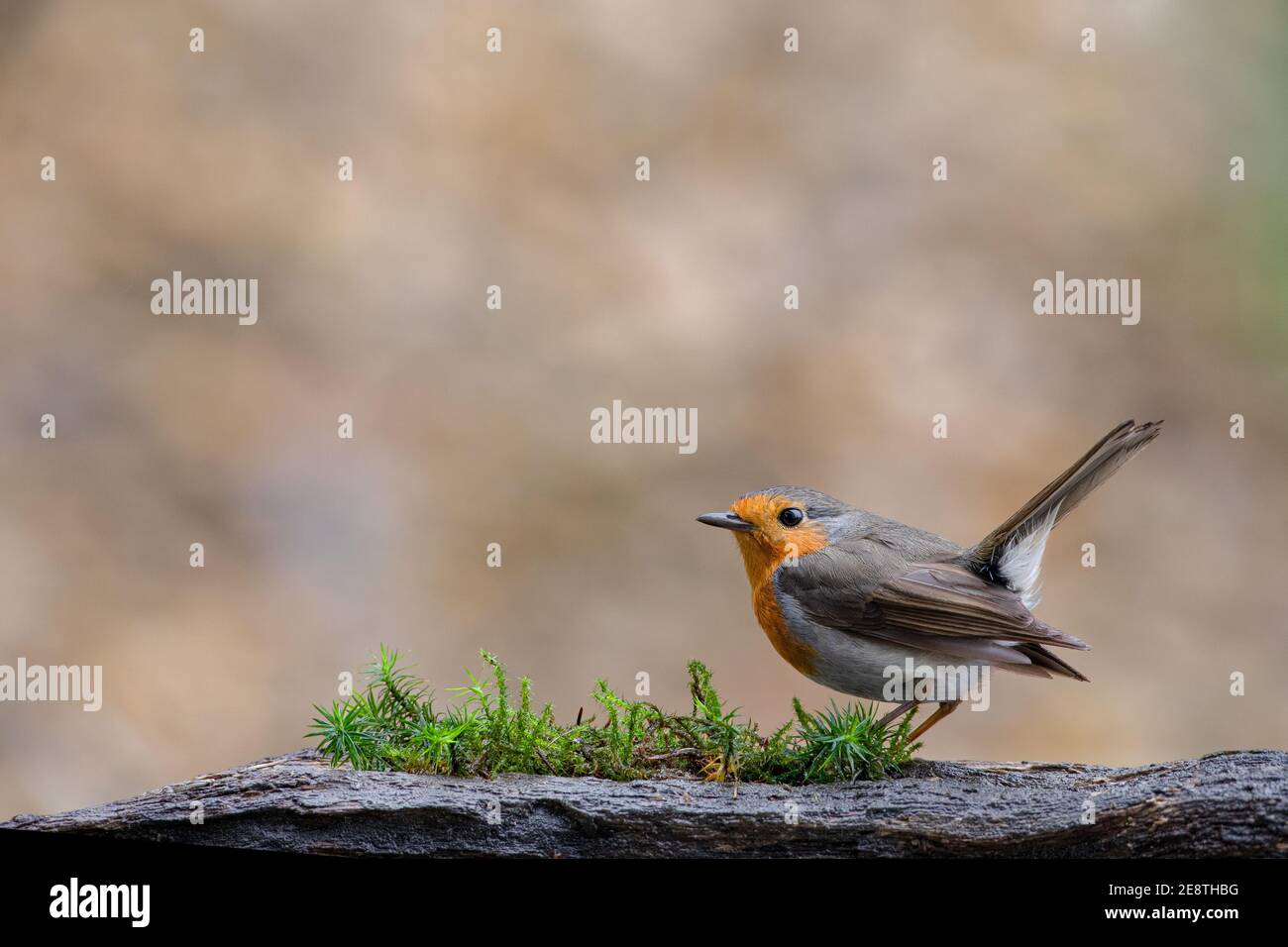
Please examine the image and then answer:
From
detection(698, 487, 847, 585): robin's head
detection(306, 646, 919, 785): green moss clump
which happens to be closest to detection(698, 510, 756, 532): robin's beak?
detection(698, 487, 847, 585): robin's head

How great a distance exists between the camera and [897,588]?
3668 millimetres

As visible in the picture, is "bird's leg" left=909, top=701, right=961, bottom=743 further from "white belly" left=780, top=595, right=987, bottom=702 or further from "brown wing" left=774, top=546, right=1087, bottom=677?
"brown wing" left=774, top=546, right=1087, bottom=677

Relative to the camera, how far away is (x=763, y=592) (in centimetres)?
383

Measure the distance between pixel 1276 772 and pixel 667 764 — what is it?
1.62 m

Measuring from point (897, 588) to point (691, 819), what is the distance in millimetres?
1028

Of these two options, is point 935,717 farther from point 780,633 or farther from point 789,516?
point 789,516

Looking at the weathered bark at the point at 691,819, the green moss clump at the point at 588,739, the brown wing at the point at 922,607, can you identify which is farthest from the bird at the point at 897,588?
the weathered bark at the point at 691,819

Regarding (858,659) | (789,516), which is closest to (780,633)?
(858,659)

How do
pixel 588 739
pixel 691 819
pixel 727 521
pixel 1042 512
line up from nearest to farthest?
pixel 691 819 < pixel 588 739 < pixel 1042 512 < pixel 727 521

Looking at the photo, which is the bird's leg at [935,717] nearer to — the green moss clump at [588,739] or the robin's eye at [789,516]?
the green moss clump at [588,739]

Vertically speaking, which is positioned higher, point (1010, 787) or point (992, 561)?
point (992, 561)
